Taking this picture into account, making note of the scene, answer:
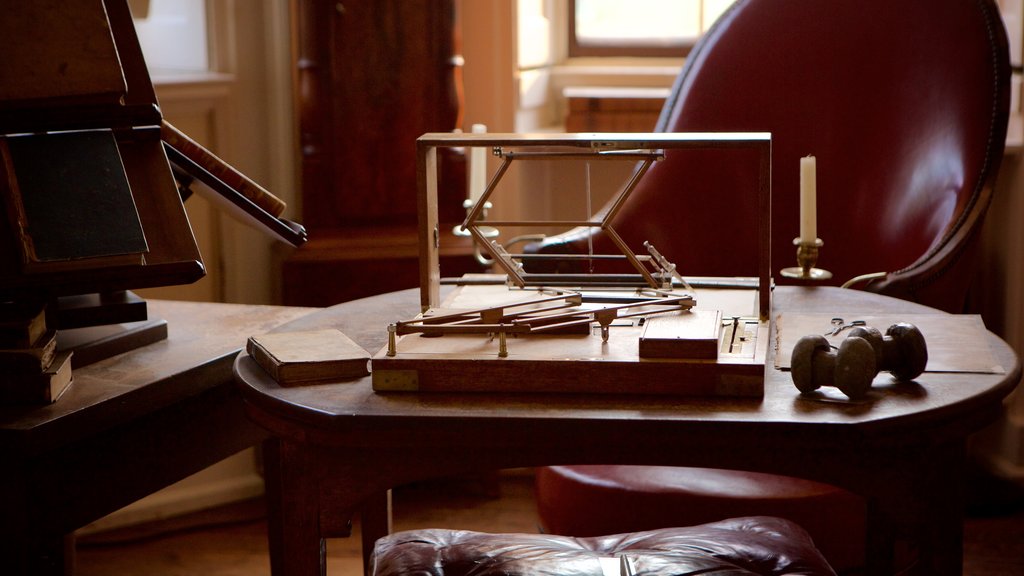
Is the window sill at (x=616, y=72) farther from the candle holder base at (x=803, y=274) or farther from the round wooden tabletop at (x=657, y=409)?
the round wooden tabletop at (x=657, y=409)

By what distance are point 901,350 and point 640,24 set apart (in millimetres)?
2342

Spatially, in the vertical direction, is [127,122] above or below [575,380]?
above

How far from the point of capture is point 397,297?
6.70ft

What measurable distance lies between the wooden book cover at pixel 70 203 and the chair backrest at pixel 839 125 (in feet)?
4.07

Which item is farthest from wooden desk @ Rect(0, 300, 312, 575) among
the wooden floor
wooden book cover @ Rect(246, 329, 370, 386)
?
the wooden floor

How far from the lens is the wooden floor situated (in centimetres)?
287

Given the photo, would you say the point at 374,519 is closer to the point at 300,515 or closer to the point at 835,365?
the point at 300,515

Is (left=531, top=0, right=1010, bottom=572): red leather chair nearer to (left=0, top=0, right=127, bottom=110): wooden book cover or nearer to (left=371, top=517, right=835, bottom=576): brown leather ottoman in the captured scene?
(left=371, top=517, right=835, bottom=576): brown leather ottoman

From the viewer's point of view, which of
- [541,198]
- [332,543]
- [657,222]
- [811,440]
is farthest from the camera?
[541,198]

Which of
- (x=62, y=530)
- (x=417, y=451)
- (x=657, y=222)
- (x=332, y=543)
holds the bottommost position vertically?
(x=332, y=543)

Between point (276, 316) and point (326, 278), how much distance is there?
98cm

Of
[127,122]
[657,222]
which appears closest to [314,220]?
[657,222]

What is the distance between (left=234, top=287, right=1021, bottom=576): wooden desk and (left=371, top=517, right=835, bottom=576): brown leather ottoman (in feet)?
0.55

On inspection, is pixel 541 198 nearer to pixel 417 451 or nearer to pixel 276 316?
pixel 276 316
